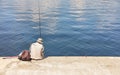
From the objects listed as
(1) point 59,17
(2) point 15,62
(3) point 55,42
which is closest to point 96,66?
(2) point 15,62

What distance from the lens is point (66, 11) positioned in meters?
52.4

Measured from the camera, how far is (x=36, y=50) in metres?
17.4

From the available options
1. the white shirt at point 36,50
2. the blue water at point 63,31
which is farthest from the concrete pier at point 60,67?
the blue water at point 63,31

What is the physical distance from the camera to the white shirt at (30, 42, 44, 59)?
17.3 metres

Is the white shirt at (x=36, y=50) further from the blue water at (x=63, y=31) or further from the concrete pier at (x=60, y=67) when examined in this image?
the blue water at (x=63, y=31)

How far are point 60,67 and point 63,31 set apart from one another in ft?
69.5

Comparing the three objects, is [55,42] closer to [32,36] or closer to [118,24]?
[32,36]

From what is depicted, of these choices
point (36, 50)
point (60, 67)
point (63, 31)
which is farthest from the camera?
point (63, 31)

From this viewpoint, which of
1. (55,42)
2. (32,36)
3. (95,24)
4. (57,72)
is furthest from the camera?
(95,24)

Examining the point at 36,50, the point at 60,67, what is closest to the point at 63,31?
the point at 36,50

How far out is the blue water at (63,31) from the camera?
2973 cm

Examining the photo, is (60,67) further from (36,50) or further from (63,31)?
(63,31)

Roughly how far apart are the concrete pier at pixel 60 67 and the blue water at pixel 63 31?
34.4 ft

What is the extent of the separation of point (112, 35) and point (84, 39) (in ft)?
14.9
